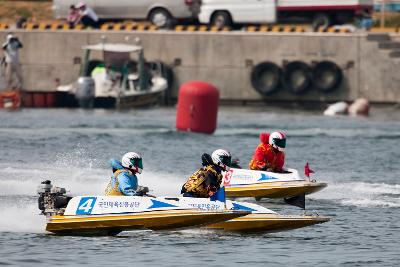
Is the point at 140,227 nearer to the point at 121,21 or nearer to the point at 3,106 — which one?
the point at 3,106

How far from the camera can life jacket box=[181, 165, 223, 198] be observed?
905 inches

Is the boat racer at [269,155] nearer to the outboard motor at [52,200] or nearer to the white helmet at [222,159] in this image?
the white helmet at [222,159]

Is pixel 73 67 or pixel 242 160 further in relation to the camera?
pixel 73 67

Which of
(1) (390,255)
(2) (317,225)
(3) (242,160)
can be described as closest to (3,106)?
(3) (242,160)

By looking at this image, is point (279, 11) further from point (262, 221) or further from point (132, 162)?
point (132, 162)

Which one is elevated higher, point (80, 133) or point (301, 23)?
point (301, 23)

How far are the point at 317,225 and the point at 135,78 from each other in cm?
2862

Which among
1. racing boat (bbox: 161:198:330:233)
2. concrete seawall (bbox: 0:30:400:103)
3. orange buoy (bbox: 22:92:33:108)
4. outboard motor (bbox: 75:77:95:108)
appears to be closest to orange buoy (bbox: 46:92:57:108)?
orange buoy (bbox: 22:92:33:108)

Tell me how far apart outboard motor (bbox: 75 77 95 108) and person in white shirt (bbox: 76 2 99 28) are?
446cm

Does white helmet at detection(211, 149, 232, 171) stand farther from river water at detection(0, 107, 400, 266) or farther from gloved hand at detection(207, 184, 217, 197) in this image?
river water at detection(0, 107, 400, 266)

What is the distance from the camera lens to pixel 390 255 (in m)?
21.4

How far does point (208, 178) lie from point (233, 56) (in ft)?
107

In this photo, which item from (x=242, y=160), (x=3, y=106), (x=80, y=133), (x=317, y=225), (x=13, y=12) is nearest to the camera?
(x=317, y=225)

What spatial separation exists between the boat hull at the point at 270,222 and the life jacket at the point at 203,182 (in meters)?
0.74
